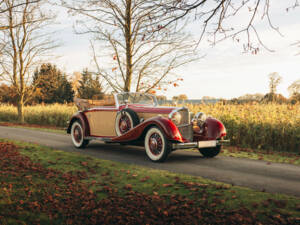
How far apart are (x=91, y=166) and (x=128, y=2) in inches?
356

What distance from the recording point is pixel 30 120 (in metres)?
25.5

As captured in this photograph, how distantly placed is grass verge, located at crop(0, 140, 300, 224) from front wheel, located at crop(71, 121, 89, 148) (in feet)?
10.8

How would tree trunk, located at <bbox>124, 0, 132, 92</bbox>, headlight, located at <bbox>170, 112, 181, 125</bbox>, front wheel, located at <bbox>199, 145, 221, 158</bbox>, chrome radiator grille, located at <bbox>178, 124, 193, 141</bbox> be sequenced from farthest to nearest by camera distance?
tree trunk, located at <bbox>124, 0, 132, 92</bbox>, front wheel, located at <bbox>199, 145, 221, 158</bbox>, chrome radiator grille, located at <bbox>178, 124, 193, 141</bbox>, headlight, located at <bbox>170, 112, 181, 125</bbox>

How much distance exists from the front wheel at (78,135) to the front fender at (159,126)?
223 centimetres

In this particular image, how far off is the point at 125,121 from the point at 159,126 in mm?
1511

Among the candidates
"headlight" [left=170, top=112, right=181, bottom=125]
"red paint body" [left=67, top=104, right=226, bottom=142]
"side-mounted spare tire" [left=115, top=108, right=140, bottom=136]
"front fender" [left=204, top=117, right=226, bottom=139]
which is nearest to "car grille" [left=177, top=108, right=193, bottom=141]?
"headlight" [left=170, top=112, right=181, bottom=125]

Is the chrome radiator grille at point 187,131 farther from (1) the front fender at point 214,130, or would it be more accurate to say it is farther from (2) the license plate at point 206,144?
(2) the license plate at point 206,144

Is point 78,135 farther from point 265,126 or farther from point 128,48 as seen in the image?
point 265,126

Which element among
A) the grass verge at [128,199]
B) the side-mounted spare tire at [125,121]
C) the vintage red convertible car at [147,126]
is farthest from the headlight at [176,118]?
the grass verge at [128,199]

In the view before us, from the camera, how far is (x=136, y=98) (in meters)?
9.66

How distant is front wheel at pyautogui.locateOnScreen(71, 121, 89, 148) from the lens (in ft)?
32.5

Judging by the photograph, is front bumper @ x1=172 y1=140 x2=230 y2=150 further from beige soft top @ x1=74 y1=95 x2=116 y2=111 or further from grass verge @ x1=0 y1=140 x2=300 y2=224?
beige soft top @ x1=74 y1=95 x2=116 y2=111

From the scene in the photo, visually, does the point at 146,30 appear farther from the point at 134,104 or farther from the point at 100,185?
the point at 134,104

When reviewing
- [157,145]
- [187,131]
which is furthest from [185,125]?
[157,145]
